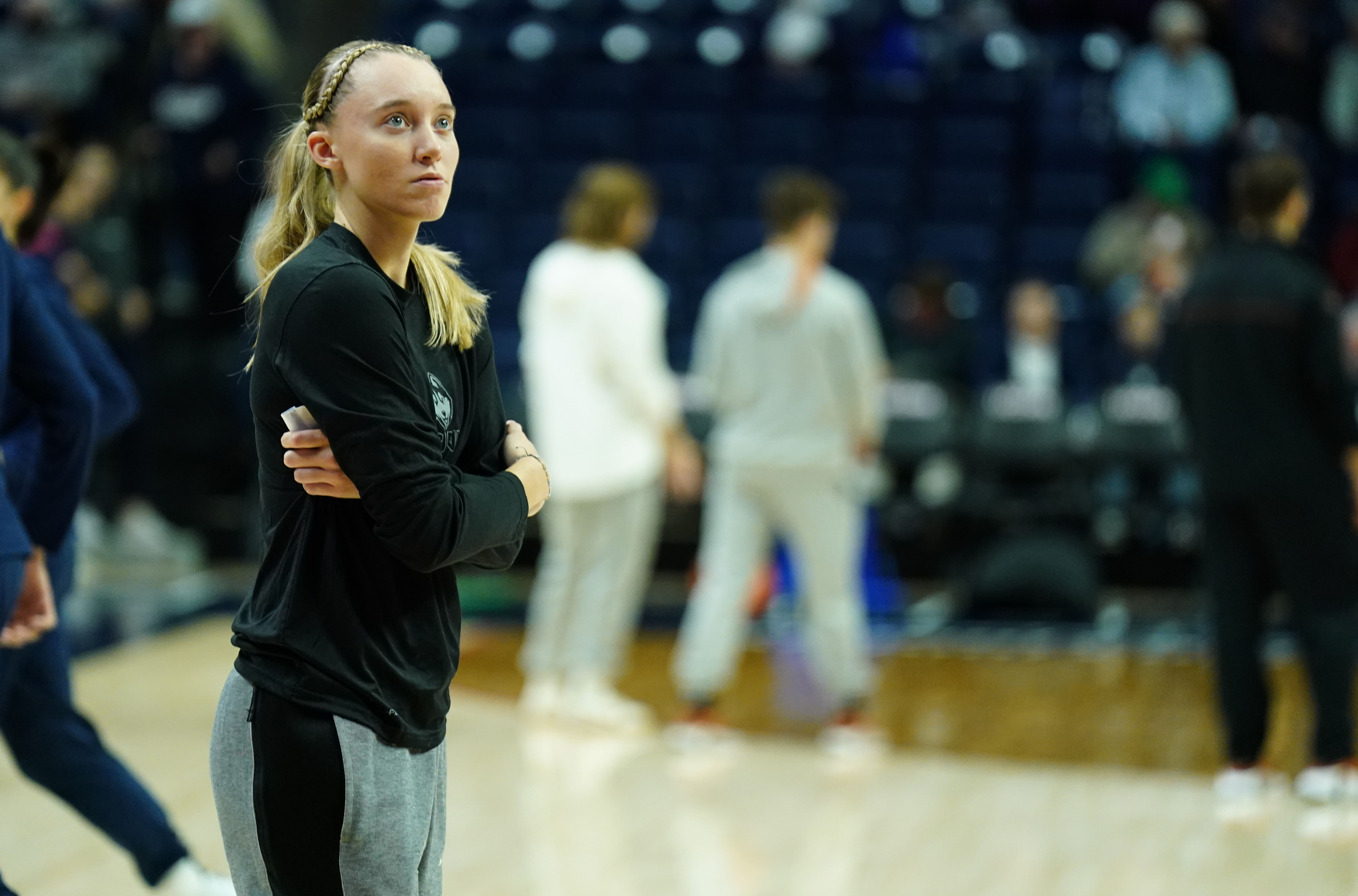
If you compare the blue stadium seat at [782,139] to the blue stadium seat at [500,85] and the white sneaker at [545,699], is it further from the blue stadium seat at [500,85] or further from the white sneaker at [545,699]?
the white sneaker at [545,699]

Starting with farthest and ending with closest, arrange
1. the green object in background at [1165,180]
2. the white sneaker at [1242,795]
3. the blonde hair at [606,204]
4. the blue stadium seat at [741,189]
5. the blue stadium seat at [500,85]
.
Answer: the blue stadium seat at [500,85], the blue stadium seat at [741,189], the green object in background at [1165,180], the blonde hair at [606,204], the white sneaker at [1242,795]

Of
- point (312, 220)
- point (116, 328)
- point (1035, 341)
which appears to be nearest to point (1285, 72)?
point (1035, 341)

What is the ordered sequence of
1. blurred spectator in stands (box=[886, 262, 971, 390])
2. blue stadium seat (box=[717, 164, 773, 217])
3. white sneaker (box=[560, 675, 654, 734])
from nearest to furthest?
white sneaker (box=[560, 675, 654, 734]) < blurred spectator in stands (box=[886, 262, 971, 390]) < blue stadium seat (box=[717, 164, 773, 217])

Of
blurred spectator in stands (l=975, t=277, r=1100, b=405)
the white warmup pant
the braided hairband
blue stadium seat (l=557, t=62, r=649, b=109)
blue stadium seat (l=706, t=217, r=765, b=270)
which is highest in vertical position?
blue stadium seat (l=557, t=62, r=649, b=109)

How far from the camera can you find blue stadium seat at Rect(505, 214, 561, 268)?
9.36 m

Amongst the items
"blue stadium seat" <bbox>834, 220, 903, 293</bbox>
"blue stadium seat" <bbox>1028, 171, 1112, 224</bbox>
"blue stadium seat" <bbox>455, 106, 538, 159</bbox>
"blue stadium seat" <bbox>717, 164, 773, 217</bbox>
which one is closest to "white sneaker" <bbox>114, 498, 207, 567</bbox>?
"blue stadium seat" <bbox>455, 106, 538, 159</bbox>

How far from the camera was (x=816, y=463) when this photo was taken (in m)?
4.93

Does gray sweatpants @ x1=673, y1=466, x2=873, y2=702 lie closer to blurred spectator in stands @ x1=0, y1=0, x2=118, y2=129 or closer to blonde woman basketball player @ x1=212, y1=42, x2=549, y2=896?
blonde woman basketball player @ x1=212, y1=42, x2=549, y2=896

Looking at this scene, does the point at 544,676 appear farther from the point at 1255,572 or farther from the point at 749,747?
the point at 1255,572

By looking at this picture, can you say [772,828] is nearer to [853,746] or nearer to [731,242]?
[853,746]

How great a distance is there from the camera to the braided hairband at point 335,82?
73.5 inches

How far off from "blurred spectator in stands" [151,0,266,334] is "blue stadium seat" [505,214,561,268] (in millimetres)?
1504

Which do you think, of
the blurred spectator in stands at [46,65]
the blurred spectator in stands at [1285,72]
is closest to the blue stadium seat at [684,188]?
the blurred spectator in stands at [1285,72]

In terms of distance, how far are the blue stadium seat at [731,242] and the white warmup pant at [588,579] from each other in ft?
13.1
